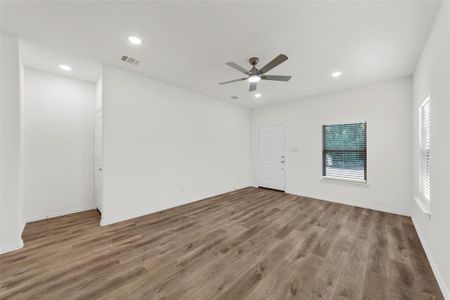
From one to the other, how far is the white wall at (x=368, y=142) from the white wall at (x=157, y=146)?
6.69 ft

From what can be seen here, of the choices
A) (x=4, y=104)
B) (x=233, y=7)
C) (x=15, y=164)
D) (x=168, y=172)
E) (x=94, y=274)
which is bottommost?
(x=94, y=274)

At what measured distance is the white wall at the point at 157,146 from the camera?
3.25 metres

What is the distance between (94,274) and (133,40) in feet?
9.59

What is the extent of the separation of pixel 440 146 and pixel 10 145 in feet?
16.8

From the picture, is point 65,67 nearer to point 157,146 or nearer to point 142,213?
point 157,146

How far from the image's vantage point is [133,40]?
2422mm

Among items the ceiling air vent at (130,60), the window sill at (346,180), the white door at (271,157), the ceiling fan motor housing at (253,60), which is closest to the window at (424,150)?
the window sill at (346,180)

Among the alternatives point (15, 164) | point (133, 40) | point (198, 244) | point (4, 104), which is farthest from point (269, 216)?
point (4, 104)

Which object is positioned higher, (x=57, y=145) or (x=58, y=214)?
(x=57, y=145)

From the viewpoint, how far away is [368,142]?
3.98 m

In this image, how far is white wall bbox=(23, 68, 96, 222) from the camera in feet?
10.6

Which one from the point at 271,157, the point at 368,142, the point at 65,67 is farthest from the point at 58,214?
the point at 368,142

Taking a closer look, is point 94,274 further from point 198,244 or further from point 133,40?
point 133,40

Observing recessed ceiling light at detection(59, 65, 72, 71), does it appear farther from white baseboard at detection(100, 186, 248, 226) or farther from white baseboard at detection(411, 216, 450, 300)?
white baseboard at detection(411, 216, 450, 300)
